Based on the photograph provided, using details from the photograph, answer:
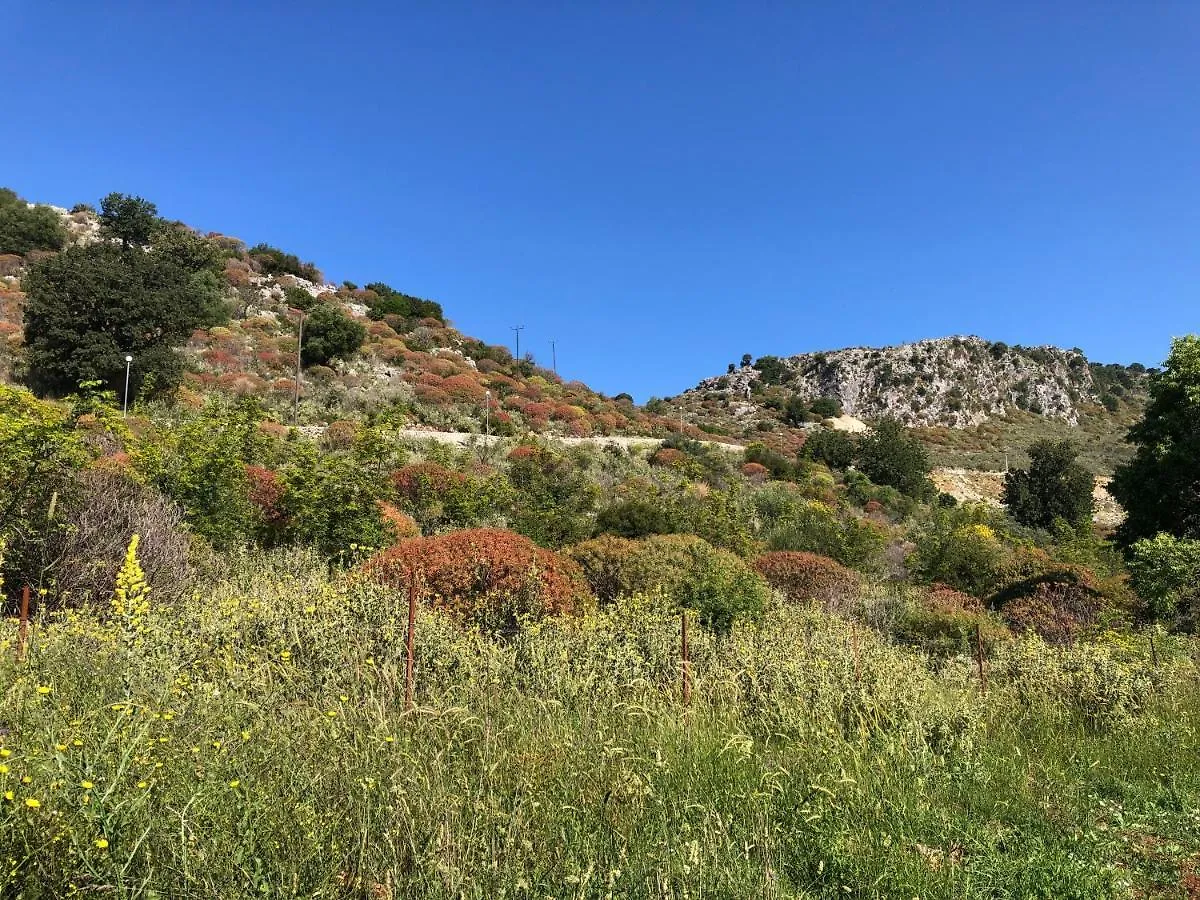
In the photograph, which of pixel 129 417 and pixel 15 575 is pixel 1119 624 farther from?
pixel 129 417

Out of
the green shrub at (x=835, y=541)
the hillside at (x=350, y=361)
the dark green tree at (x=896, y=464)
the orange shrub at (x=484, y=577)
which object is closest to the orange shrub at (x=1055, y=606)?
the green shrub at (x=835, y=541)

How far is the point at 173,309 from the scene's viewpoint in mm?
25656

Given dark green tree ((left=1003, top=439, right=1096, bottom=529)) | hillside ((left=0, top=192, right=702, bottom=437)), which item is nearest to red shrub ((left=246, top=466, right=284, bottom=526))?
hillside ((left=0, top=192, right=702, bottom=437))

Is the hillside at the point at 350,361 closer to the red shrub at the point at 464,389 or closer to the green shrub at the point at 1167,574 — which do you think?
the red shrub at the point at 464,389

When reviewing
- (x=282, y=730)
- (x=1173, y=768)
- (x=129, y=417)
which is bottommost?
(x=1173, y=768)

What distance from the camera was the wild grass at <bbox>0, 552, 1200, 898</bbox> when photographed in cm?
285

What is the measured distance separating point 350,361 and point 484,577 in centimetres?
2857

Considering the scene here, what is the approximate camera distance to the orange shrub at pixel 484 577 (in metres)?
8.15

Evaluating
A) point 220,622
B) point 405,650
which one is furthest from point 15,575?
point 405,650

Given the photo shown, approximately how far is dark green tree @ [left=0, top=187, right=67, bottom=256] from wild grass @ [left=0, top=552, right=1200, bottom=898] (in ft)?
148

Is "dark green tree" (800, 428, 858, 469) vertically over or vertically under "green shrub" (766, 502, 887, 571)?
over

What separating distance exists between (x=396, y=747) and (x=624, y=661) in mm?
2394

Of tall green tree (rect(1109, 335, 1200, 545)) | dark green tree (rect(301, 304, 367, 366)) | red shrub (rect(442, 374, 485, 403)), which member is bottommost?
tall green tree (rect(1109, 335, 1200, 545))

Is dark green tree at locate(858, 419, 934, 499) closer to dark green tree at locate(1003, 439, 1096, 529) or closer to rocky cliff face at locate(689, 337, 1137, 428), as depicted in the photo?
dark green tree at locate(1003, 439, 1096, 529)
